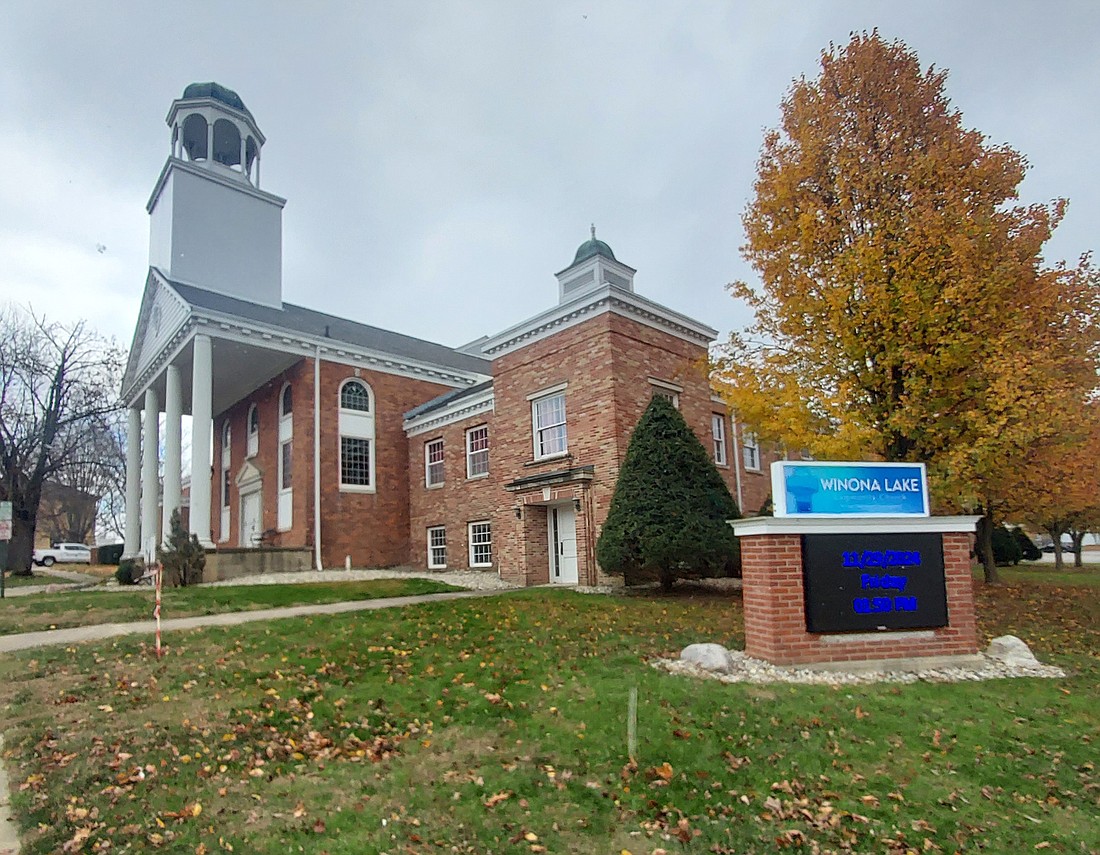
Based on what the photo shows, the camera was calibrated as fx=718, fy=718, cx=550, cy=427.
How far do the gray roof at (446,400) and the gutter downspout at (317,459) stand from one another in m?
3.40

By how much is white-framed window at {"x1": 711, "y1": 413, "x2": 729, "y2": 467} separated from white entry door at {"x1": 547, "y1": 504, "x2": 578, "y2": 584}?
17.2ft

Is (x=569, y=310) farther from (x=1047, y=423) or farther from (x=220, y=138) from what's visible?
(x=220, y=138)

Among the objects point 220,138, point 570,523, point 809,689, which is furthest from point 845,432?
point 220,138

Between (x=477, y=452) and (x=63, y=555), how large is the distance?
108 feet

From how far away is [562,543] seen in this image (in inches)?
710

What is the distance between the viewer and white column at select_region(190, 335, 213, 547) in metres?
Result: 20.4

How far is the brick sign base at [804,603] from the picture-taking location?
7633 millimetres

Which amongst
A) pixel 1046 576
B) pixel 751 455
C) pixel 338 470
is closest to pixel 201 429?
pixel 338 470

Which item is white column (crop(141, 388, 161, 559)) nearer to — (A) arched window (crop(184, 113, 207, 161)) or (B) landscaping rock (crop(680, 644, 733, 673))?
(A) arched window (crop(184, 113, 207, 161))

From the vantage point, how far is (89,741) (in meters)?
5.42

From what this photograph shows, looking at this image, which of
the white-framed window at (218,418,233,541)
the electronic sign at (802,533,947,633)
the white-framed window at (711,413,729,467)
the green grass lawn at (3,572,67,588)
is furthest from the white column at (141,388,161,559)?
the electronic sign at (802,533,947,633)

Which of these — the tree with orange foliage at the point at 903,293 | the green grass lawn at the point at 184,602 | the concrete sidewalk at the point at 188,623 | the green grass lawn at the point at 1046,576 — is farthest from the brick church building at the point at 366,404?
the green grass lawn at the point at 1046,576

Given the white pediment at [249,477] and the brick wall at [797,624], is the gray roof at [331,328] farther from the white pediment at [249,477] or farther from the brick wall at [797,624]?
the brick wall at [797,624]

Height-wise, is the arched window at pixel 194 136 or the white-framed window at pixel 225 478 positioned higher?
the arched window at pixel 194 136
